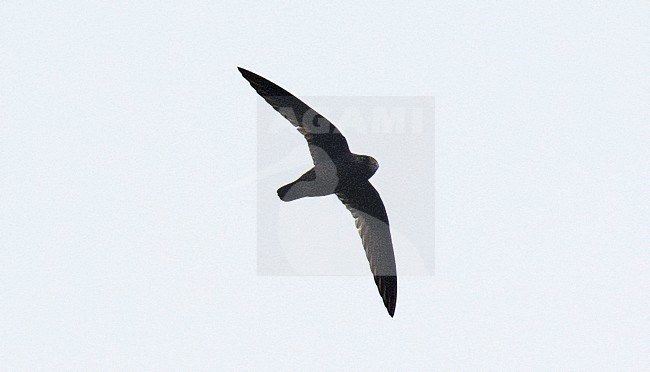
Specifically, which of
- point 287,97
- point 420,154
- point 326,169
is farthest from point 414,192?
point 287,97

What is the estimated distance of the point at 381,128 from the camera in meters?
9.91

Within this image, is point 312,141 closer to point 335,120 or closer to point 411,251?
point 335,120

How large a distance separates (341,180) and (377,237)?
763mm

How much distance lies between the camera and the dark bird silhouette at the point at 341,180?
27.0ft

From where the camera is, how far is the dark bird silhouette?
27.0ft

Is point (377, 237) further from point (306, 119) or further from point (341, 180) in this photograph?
point (306, 119)

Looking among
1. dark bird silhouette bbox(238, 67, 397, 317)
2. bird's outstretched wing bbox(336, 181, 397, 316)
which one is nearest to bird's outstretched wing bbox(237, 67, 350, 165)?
dark bird silhouette bbox(238, 67, 397, 317)

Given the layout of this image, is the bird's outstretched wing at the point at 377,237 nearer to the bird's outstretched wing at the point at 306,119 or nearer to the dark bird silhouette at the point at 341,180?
the dark bird silhouette at the point at 341,180

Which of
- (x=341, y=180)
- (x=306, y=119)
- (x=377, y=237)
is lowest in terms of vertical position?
(x=377, y=237)

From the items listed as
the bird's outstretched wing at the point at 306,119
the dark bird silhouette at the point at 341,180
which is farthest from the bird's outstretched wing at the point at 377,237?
the bird's outstretched wing at the point at 306,119

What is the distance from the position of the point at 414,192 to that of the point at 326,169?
1673 millimetres

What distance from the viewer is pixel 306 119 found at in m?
8.34

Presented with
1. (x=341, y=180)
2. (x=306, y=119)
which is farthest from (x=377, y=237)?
(x=306, y=119)

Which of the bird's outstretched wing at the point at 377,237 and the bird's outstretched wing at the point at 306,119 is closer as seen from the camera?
the bird's outstretched wing at the point at 306,119
